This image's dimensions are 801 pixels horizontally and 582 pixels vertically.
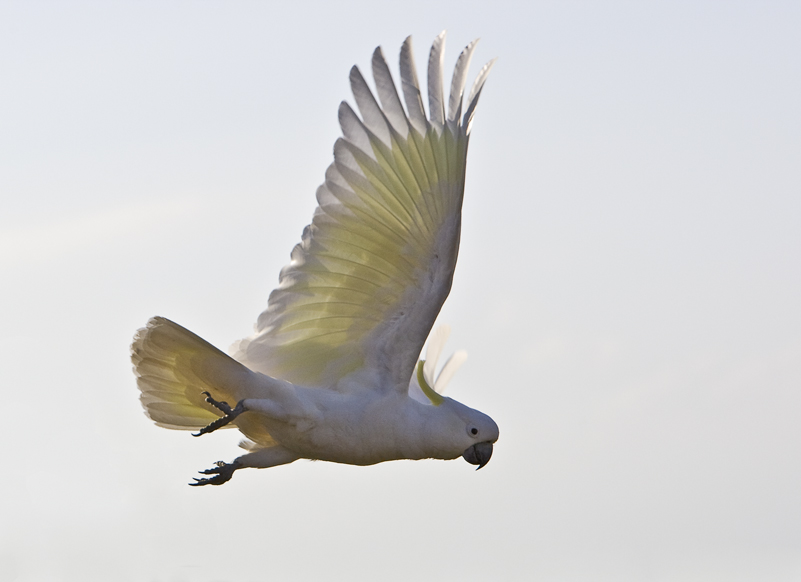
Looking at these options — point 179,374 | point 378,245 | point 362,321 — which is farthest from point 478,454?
point 179,374

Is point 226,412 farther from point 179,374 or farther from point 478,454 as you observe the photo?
point 478,454

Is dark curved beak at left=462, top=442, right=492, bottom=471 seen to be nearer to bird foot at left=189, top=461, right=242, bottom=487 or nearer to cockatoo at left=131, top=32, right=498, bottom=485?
cockatoo at left=131, top=32, right=498, bottom=485

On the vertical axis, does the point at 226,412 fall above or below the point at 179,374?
below

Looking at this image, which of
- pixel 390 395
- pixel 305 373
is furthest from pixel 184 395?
pixel 390 395

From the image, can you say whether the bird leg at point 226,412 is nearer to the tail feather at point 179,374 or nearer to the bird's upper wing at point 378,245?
the tail feather at point 179,374

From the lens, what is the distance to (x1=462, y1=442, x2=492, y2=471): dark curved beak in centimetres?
754

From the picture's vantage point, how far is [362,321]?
7293 mm

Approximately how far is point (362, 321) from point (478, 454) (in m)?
1.16

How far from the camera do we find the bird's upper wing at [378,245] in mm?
6871

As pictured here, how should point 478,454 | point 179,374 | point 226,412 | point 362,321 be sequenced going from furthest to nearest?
point 478,454
point 179,374
point 362,321
point 226,412

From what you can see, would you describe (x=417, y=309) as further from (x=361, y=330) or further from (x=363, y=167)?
(x=363, y=167)

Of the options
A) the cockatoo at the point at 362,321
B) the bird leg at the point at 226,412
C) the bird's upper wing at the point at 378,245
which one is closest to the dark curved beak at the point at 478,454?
the cockatoo at the point at 362,321

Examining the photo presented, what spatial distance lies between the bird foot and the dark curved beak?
149 cm

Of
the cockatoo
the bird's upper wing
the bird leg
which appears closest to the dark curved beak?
the cockatoo
